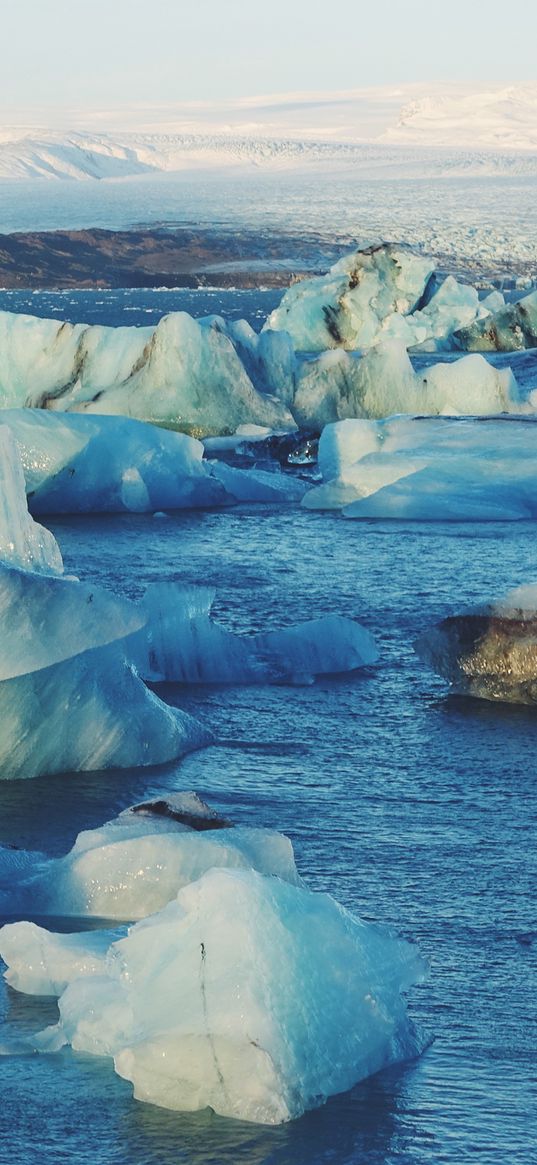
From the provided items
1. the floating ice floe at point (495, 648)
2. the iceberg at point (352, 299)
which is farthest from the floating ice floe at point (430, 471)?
the iceberg at point (352, 299)

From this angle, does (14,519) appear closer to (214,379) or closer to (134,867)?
(134,867)

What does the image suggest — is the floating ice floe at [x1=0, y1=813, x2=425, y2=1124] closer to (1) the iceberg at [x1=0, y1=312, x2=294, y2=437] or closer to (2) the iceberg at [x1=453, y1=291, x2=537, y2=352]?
(1) the iceberg at [x1=0, y1=312, x2=294, y2=437]

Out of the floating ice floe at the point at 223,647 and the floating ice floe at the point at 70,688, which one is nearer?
the floating ice floe at the point at 70,688

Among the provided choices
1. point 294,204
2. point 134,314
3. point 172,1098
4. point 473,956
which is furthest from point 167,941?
point 294,204

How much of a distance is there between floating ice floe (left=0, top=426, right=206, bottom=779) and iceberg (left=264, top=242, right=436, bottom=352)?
19225 millimetres

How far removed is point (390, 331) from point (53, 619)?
18.8m

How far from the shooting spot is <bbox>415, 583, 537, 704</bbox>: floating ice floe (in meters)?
6.70

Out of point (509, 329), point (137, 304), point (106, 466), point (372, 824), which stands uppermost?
point (372, 824)

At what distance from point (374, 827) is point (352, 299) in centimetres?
2058

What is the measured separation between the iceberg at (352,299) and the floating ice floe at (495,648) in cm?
1829

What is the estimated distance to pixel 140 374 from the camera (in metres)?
16.7

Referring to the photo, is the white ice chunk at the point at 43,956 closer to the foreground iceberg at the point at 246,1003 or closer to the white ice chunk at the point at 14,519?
the foreground iceberg at the point at 246,1003

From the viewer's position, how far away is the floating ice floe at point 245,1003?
3.23 meters

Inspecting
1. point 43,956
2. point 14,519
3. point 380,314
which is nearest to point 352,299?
point 380,314
